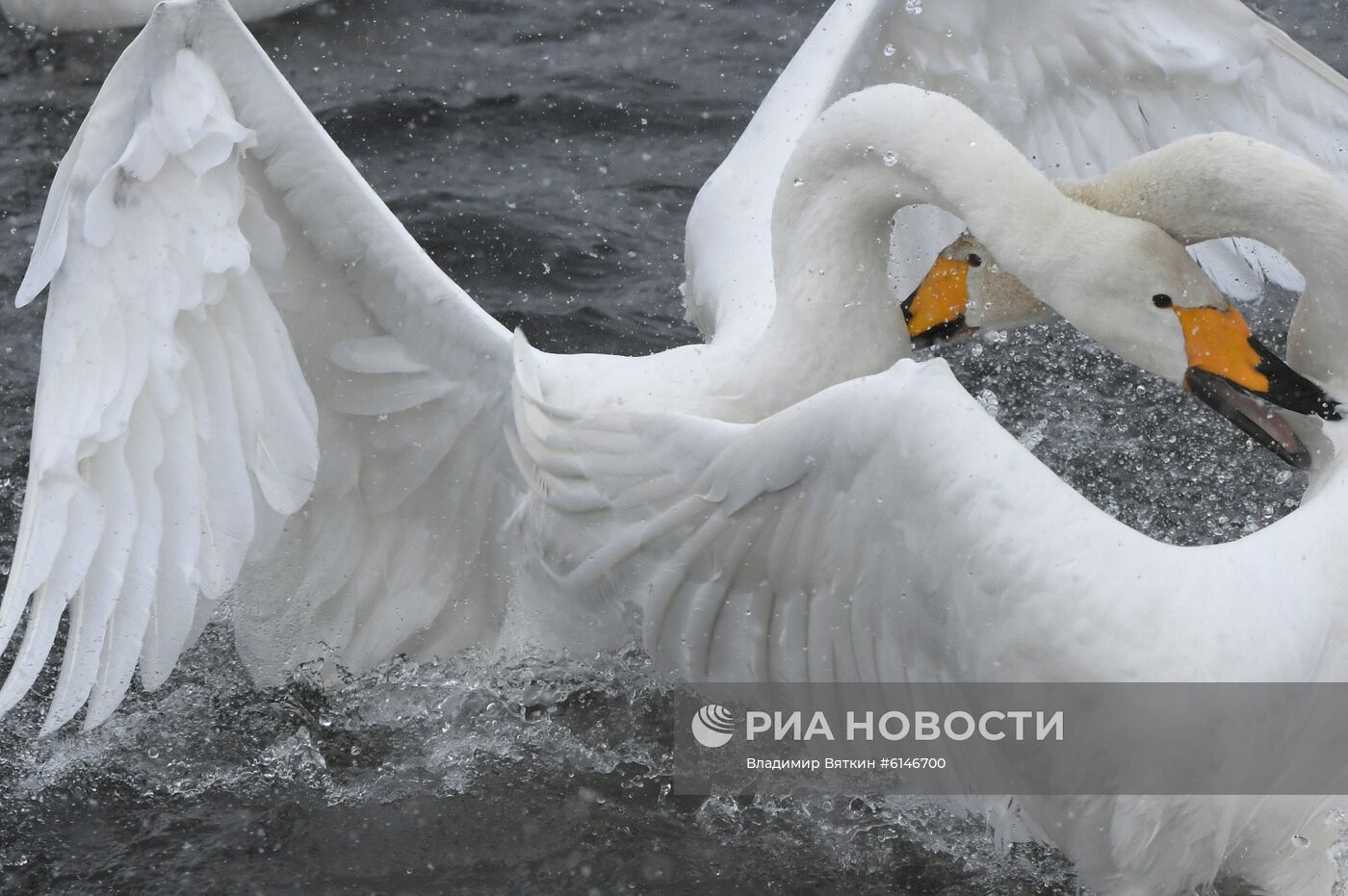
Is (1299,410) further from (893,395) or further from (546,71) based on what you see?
(546,71)

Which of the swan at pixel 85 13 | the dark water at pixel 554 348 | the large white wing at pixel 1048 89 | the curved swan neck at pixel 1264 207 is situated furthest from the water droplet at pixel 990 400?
the swan at pixel 85 13

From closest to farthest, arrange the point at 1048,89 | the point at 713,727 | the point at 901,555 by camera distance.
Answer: the point at 901,555 → the point at 713,727 → the point at 1048,89

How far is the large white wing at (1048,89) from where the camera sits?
5605 mm

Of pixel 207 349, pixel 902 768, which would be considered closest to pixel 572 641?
pixel 902 768

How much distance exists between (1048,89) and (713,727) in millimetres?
2573

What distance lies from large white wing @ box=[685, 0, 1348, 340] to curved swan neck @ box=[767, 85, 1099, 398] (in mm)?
642

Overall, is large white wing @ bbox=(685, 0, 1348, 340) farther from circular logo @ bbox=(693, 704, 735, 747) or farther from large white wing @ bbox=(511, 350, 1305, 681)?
large white wing @ bbox=(511, 350, 1305, 681)

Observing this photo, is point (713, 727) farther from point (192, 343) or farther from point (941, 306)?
point (192, 343)

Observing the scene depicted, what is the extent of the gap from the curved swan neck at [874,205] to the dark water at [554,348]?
108cm

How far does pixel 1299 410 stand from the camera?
4234 millimetres

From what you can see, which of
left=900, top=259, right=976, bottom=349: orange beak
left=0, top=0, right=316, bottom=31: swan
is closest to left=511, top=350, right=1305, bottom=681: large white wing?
left=900, top=259, right=976, bottom=349: orange beak

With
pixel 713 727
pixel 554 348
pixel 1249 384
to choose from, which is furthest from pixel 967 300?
pixel 554 348

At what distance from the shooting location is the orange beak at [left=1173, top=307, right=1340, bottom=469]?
4246mm

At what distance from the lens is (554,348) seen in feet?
23.1
